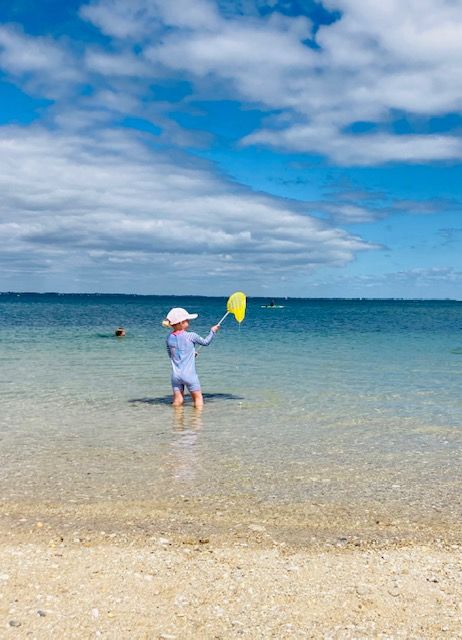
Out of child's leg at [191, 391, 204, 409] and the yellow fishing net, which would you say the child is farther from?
the yellow fishing net

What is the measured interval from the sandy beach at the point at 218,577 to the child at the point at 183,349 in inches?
279

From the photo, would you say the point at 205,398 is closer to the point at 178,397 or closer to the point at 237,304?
the point at 178,397

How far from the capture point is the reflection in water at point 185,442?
33.6 feet

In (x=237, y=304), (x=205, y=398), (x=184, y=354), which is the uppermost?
(x=237, y=304)

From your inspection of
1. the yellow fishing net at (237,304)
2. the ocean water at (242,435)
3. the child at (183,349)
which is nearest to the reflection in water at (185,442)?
the ocean water at (242,435)

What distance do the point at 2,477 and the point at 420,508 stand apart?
670 centimetres

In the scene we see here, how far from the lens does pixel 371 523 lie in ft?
26.2

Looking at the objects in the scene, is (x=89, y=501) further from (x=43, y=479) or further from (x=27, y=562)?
(x=27, y=562)

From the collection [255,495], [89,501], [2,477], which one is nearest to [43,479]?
[2,477]

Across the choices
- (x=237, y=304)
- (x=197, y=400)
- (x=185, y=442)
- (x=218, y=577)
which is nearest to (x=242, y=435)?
(x=185, y=442)

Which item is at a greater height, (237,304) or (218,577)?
(237,304)

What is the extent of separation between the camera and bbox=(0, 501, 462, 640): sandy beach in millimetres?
5383

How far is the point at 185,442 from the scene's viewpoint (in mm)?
12281

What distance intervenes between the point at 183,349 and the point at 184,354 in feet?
0.47
